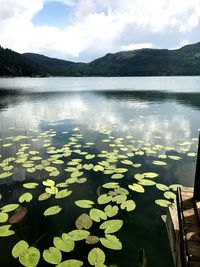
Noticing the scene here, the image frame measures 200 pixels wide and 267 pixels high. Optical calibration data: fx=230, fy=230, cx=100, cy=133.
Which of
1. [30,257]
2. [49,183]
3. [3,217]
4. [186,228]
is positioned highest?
[186,228]

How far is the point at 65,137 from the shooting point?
13.2 metres

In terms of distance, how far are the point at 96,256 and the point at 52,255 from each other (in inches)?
33.3

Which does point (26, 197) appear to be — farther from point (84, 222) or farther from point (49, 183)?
point (84, 222)

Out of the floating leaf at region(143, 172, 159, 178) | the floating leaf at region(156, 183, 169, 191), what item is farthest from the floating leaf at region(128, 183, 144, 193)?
the floating leaf at region(143, 172, 159, 178)

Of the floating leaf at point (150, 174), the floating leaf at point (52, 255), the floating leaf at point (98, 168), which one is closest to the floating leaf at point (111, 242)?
the floating leaf at point (52, 255)

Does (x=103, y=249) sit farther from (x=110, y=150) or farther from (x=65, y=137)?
(x=65, y=137)

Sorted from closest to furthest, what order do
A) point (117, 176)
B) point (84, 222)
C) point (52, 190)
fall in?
point (84, 222) < point (52, 190) < point (117, 176)

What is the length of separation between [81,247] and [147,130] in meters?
11.2

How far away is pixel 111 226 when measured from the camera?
5270mm

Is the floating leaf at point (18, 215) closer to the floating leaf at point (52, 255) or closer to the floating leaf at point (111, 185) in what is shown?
the floating leaf at point (52, 255)

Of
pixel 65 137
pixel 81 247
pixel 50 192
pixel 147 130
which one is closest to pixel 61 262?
pixel 81 247

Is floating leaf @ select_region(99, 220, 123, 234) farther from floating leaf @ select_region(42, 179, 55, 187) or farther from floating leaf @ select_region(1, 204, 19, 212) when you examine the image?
floating leaf @ select_region(42, 179, 55, 187)

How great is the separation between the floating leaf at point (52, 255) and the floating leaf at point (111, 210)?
162cm

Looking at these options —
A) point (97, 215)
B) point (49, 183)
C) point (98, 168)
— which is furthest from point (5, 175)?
point (97, 215)
